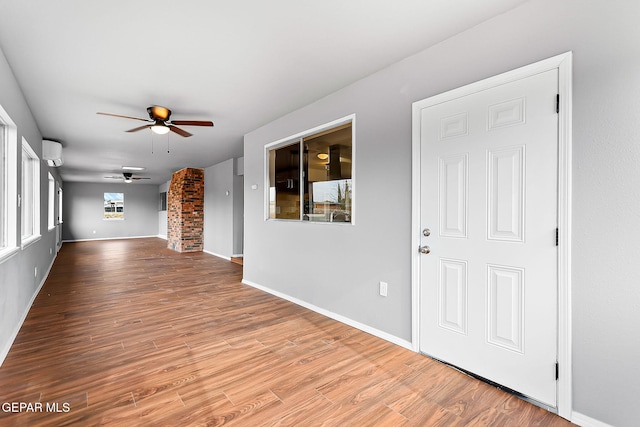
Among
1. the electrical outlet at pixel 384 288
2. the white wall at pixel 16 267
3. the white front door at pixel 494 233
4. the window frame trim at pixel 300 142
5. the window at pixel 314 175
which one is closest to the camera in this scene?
the white front door at pixel 494 233

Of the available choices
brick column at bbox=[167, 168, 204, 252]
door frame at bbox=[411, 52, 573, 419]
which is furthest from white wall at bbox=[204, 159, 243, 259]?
door frame at bbox=[411, 52, 573, 419]

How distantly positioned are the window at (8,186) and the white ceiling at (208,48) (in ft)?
1.92

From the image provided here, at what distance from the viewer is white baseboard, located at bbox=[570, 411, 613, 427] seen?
163cm

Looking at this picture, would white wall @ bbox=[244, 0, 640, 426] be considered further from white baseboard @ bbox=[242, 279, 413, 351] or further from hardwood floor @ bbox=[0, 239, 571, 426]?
hardwood floor @ bbox=[0, 239, 571, 426]

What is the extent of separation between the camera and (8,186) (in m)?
2.94

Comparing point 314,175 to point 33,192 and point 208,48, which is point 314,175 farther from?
point 33,192

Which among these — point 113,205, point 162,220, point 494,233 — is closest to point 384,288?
point 494,233

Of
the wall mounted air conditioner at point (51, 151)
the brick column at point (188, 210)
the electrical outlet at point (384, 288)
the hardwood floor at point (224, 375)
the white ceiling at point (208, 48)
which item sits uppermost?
the white ceiling at point (208, 48)

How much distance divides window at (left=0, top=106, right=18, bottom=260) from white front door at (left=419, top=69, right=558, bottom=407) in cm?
392

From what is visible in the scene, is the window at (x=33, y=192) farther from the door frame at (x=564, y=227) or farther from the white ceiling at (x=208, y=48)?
the door frame at (x=564, y=227)

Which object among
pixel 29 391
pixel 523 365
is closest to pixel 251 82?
pixel 29 391

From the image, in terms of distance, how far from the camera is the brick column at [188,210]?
352 inches

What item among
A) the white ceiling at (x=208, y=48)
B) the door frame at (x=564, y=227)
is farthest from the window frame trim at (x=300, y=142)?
the door frame at (x=564, y=227)

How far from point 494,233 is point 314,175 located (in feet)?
7.36
